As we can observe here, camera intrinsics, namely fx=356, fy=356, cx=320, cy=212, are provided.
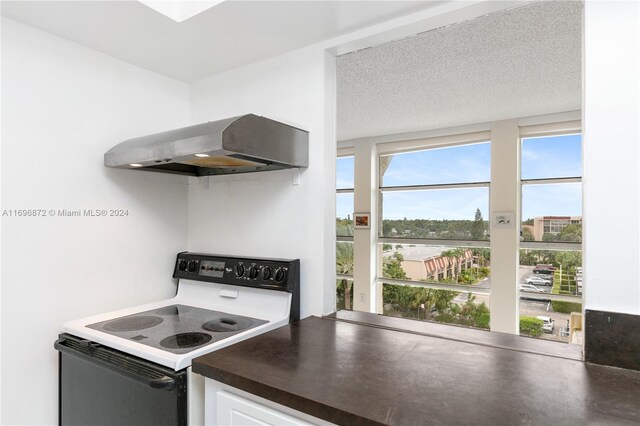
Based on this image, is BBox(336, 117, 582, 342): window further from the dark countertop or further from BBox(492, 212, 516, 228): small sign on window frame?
the dark countertop

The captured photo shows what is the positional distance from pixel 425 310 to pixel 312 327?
3510 millimetres

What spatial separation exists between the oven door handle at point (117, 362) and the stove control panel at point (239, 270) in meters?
0.56

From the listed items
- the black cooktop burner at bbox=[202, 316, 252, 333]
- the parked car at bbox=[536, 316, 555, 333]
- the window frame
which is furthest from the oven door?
the parked car at bbox=[536, 316, 555, 333]

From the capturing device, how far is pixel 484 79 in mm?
2525

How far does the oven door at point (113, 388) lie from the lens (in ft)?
3.71

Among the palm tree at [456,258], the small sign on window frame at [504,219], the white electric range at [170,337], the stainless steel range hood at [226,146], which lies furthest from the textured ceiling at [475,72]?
the palm tree at [456,258]

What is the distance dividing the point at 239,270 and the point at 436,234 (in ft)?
11.0

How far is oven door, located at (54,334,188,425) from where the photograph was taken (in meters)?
1.13

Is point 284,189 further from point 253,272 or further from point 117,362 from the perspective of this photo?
point 117,362

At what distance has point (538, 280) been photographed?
3859mm

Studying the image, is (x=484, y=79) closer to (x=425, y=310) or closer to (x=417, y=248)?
(x=417, y=248)

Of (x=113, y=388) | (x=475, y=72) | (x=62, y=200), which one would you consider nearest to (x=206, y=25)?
(x=62, y=200)

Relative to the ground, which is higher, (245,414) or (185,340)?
(185,340)

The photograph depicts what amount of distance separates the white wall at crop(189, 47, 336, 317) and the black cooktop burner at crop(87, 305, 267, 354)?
A: 334mm
